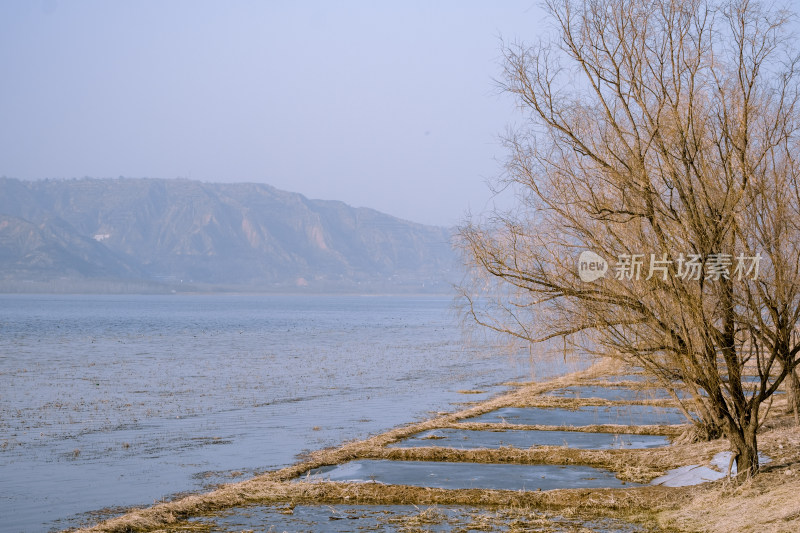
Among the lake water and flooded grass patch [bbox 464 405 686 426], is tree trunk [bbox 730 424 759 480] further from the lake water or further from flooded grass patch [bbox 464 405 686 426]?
flooded grass patch [bbox 464 405 686 426]

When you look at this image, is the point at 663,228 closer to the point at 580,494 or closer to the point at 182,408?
the point at 580,494

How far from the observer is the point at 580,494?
1323 centimetres

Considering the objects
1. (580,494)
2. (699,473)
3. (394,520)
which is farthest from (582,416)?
(394,520)

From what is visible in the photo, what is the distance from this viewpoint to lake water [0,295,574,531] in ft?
53.5

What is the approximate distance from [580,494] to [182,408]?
17.8 meters

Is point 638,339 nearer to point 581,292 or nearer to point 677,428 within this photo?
point 581,292

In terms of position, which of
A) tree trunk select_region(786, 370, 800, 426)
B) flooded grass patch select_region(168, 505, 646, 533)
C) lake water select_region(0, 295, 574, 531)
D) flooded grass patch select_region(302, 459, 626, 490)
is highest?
tree trunk select_region(786, 370, 800, 426)

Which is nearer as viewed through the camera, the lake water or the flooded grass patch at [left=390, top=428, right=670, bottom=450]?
the lake water

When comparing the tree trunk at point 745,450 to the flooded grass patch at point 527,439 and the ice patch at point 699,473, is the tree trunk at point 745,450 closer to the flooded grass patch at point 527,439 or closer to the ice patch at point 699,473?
the ice patch at point 699,473

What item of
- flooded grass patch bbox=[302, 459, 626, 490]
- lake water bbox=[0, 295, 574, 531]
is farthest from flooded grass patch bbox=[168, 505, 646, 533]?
lake water bbox=[0, 295, 574, 531]

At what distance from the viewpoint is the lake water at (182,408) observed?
16.3 metres

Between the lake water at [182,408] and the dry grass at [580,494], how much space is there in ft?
5.49

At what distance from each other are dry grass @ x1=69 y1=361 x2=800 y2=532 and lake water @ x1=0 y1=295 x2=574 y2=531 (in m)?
1.67

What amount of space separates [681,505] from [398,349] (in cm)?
4802
